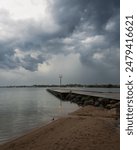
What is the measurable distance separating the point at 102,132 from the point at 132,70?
7.61 metres

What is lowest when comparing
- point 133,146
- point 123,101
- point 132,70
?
point 133,146

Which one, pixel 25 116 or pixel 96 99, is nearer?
pixel 25 116

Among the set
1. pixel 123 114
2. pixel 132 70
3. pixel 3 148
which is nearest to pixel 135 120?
pixel 123 114

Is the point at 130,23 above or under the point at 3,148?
above

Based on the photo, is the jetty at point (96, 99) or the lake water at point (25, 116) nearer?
the lake water at point (25, 116)

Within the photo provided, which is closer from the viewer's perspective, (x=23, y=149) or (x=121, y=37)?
(x=121, y=37)

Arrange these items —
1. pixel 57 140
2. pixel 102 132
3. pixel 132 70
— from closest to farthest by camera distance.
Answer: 1. pixel 132 70
2. pixel 57 140
3. pixel 102 132

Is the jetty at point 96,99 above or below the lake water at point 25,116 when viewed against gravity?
above

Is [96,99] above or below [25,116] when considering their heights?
above

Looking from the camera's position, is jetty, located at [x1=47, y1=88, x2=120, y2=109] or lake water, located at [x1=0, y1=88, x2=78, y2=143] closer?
lake water, located at [x1=0, y1=88, x2=78, y2=143]

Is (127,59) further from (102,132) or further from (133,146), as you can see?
(102,132)

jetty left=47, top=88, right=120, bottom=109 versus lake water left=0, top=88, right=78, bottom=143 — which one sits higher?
jetty left=47, top=88, right=120, bottom=109

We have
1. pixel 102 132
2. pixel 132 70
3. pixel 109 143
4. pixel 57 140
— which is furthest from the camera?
pixel 102 132

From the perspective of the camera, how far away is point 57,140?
33.9 ft
